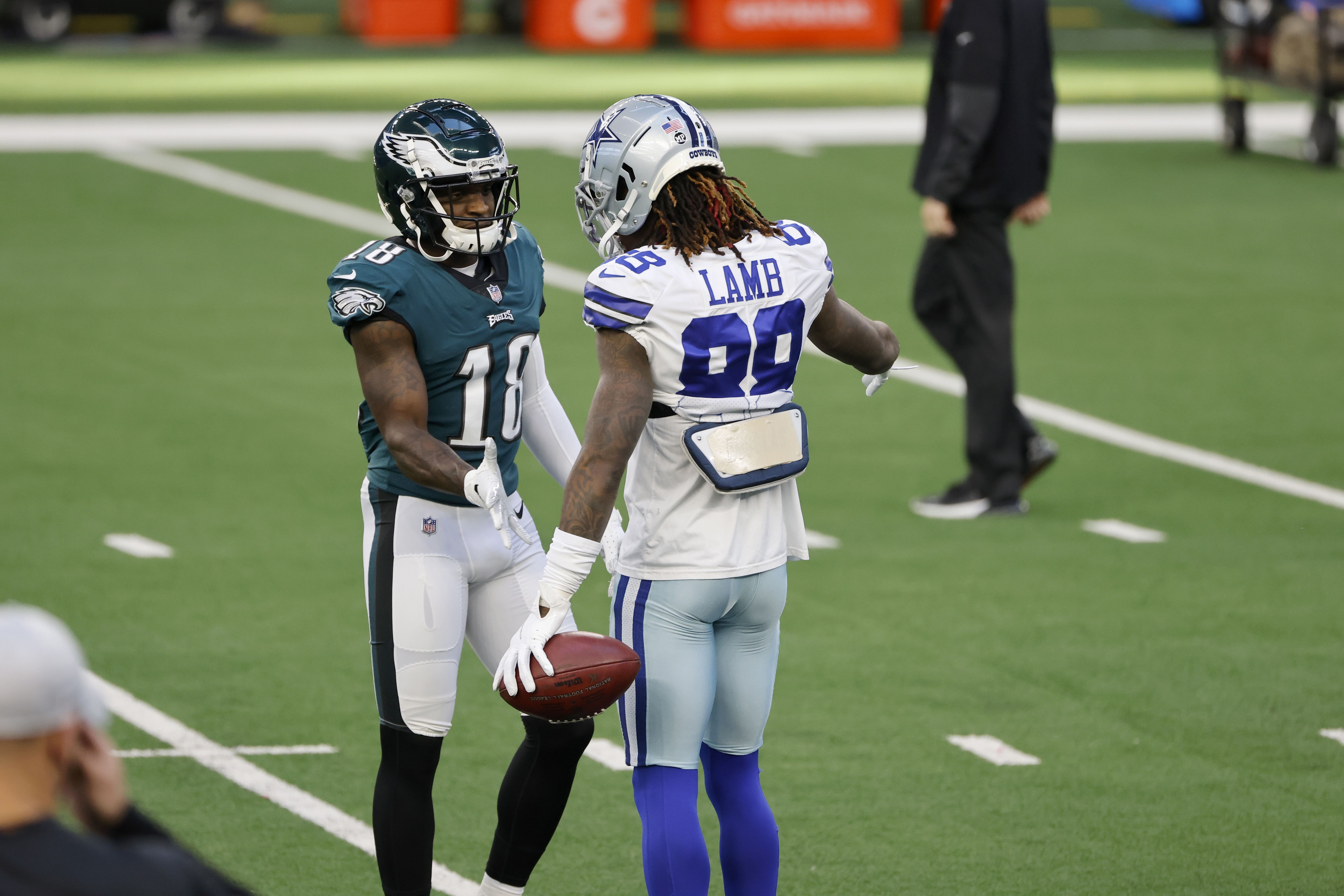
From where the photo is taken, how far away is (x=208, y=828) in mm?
5262

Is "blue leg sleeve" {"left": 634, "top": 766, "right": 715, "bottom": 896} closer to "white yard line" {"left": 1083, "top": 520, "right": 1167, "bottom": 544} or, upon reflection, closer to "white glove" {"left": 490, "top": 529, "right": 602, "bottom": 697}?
"white glove" {"left": 490, "top": 529, "right": 602, "bottom": 697}

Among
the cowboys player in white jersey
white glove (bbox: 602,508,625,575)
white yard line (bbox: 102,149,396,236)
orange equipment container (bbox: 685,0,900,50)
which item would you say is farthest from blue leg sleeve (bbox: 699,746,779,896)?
orange equipment container (bbox: 685,0,900,50)

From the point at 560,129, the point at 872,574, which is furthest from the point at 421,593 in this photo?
the point at 560,129

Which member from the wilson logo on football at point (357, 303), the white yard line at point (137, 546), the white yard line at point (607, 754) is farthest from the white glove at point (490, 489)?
the white yard line at point (137, 546)

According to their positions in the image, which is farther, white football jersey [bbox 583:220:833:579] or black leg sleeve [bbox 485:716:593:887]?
black leg sleeve [bbox 485:716:593:887]

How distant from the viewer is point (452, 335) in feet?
14.2

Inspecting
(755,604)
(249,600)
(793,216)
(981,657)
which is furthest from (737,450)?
(793,216)

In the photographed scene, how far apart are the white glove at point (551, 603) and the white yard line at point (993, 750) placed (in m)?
2.23

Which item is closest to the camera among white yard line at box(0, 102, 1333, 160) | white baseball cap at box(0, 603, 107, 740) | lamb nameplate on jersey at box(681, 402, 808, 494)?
white baseball cap at box(0, 603, 107, 740)

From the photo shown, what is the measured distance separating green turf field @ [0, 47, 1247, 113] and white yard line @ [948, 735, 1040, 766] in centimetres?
1501

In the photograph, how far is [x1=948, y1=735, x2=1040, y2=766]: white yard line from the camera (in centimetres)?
579

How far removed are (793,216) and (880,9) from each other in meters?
13.4

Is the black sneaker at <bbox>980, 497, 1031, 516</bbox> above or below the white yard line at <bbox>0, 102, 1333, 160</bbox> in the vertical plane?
above

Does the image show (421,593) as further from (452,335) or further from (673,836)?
(673,836)
